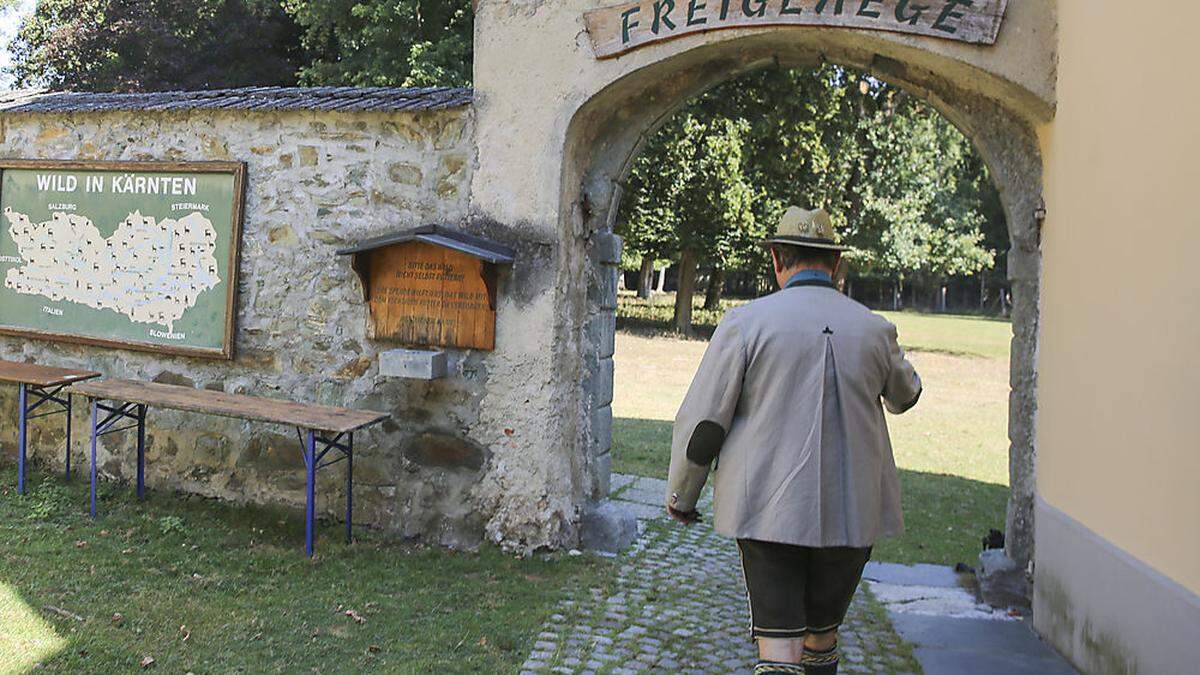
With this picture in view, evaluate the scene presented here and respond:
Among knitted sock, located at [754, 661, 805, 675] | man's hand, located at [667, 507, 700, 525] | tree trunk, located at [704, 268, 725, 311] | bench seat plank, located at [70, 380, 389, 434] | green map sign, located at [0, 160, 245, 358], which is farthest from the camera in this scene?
tree trunk, located at [704, 268, 725, 311]

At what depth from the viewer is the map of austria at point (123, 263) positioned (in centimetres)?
670

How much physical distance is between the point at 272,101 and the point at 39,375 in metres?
2.35

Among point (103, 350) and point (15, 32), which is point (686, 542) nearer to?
point (103, 350)

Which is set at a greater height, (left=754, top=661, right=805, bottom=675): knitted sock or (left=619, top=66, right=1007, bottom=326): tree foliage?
(left=619, top=66, right=1007, bottom=326): tree foliage

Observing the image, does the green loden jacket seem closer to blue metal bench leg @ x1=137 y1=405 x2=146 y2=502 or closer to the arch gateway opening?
the arch gateway opening

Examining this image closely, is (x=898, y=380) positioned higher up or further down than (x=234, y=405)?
higher up

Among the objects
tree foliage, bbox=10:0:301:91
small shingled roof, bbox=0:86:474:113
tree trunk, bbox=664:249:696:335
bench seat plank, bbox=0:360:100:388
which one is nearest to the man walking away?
small shingled roof, bbox=0:86:474:113

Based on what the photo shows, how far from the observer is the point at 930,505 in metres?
8.40

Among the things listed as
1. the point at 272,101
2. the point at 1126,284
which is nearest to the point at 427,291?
the point at 272,101

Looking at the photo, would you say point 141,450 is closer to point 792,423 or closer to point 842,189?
point 792,423

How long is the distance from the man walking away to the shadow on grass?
12.1 feet

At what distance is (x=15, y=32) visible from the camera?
77.1 ft

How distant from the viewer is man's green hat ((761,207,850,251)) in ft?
11.2

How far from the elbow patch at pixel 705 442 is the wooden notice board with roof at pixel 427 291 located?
2680 mm
